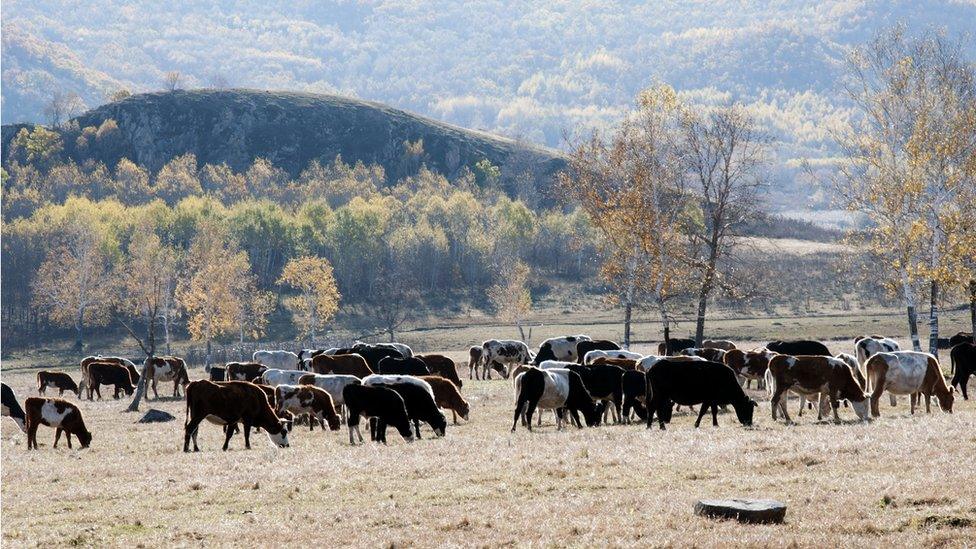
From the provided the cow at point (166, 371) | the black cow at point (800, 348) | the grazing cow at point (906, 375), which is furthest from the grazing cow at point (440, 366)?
the grazing cow at point (906, 375)

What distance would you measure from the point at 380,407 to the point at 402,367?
1472 centimetres

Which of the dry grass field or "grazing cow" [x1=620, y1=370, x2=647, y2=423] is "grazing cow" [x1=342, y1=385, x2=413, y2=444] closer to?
the dry grass field

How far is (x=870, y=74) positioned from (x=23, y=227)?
123 metres

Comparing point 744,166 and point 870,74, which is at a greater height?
point 870,74

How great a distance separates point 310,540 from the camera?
47.4 ft

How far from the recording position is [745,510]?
14.4 meters

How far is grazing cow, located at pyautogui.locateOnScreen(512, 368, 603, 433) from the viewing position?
28125 millimetres

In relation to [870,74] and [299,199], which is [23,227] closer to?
[299,199]

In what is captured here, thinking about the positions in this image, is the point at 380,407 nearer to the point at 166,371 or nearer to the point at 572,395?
the point at 572,395

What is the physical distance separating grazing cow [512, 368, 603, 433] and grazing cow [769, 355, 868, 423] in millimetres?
4788

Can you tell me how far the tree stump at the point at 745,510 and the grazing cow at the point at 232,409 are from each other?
14138 mm

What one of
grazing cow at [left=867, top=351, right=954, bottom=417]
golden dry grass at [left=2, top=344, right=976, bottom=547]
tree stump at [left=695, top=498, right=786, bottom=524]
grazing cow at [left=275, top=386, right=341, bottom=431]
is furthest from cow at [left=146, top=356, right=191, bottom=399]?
tree stump at [left=695, top=498, right=786, bottom=524]

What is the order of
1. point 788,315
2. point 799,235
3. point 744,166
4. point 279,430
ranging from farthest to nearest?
point 799,235 → point 788,315 → point 744,166 → point 279,430

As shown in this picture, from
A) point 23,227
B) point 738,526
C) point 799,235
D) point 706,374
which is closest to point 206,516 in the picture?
point 738,526
